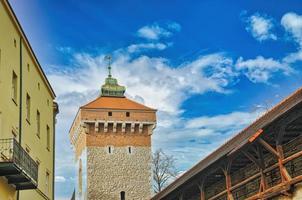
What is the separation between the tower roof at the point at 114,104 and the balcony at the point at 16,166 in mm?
30246

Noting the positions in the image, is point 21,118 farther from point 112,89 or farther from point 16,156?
point 112,89

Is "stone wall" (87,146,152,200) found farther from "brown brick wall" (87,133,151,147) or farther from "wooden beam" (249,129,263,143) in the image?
"wooden beam" (249,129,263,143)

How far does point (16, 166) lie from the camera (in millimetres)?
16281

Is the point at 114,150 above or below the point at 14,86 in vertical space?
above

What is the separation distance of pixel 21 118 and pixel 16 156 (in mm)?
3826

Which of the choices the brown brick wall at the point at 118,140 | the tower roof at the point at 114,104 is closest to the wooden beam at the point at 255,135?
the brown brick wall at the point at 118,140

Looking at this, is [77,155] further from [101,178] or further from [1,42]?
[1,42]

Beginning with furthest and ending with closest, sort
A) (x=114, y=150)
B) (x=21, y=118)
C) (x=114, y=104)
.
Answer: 1. (x=114, y=104)
2. (x=114, y=150)
3. (x=21, y=118)

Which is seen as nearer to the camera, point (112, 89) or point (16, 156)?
point (16, 156)

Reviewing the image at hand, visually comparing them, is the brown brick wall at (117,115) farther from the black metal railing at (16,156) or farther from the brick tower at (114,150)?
the black metal railing at (16,156)

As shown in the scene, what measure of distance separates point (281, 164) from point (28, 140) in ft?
35.7

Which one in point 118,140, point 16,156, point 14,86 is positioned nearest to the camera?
point 16,156

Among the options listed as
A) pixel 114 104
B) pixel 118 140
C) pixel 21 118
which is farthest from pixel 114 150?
pixel 21 118

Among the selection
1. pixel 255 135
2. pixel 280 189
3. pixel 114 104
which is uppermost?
pixel 114 104
